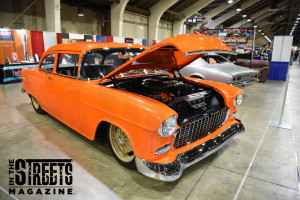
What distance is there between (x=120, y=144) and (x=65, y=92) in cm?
115

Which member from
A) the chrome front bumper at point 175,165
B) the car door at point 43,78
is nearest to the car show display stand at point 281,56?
the chrome front bumper at point 175,165

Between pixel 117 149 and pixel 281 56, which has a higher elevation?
pixel 281 56

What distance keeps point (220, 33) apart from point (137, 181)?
43.3 ft

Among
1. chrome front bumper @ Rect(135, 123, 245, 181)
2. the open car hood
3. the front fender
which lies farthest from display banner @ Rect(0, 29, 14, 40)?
chrome front bumper @ Rect(135, 123, 245, 181)

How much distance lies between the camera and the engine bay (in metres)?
2.36

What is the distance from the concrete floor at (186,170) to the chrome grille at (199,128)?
0.44m

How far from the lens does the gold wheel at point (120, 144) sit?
238 centimetres

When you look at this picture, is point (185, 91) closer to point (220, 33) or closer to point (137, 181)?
point (137, 181)

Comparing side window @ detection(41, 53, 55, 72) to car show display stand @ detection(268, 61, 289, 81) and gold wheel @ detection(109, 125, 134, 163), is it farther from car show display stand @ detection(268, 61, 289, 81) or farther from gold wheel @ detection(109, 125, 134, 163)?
car show display stand @ detection(268, 61, 289, 81)

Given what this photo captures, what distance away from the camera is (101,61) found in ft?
10.2

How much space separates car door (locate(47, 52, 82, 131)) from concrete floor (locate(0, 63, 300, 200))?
414 millimetres

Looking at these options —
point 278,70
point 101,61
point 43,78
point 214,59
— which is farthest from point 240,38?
point 43,78

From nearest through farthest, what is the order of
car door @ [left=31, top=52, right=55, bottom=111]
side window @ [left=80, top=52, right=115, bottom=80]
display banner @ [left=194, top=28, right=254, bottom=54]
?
side window @ [left=80, top=52, right=115, bottom=80]
car door @ [left=31, top=52, right=55, bottom=111]
display banner @ [left=194, top=28, right=254, bottom=54]

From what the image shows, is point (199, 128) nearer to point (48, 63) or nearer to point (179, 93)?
point (179, 93)
